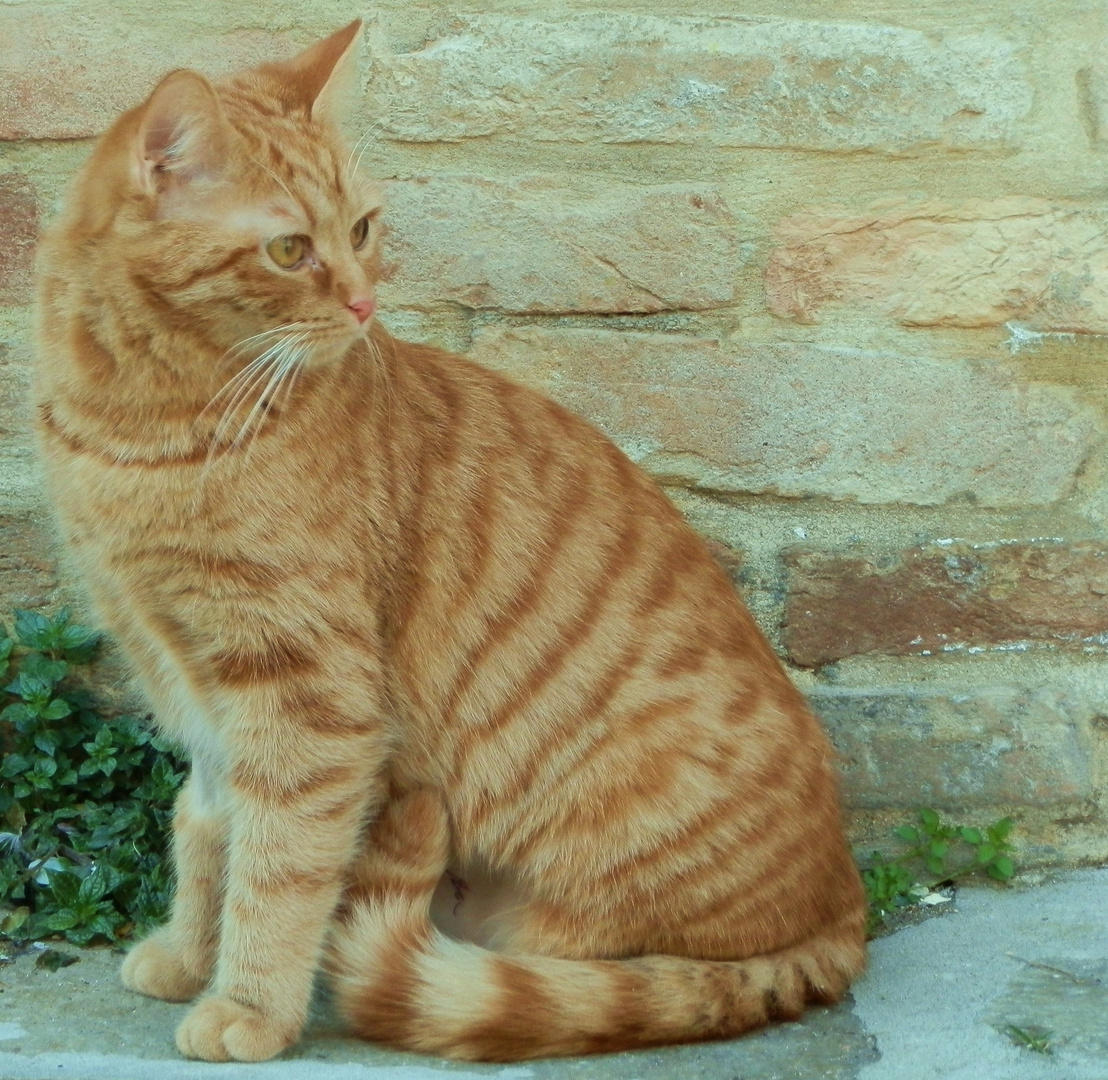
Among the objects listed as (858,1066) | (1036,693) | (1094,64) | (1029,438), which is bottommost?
(858,1066)

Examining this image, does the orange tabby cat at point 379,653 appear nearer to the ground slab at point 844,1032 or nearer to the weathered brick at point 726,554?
the ground slab at point 844,1032

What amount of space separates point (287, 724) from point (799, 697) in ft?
2.87

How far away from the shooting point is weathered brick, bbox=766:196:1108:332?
2518 mm

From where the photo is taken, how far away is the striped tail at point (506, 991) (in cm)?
197

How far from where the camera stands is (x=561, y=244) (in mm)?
2559

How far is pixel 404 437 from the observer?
2156mm

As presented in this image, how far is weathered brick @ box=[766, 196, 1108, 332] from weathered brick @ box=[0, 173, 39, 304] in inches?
54.7

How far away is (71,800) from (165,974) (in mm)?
567

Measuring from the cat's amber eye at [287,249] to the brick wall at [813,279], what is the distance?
0.67 m

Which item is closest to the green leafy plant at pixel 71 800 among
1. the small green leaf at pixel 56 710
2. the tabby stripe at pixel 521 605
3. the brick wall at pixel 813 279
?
the small green leaf at pixel 56 710

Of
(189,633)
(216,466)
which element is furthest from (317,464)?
(189,633)

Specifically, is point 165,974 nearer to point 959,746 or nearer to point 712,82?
point 959,746

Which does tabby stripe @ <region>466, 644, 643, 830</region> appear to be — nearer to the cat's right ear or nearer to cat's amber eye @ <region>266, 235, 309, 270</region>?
cat's amber eye @ <region>266, 235, 309, 270</region>

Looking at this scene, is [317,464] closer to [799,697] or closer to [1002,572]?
[799,697]
